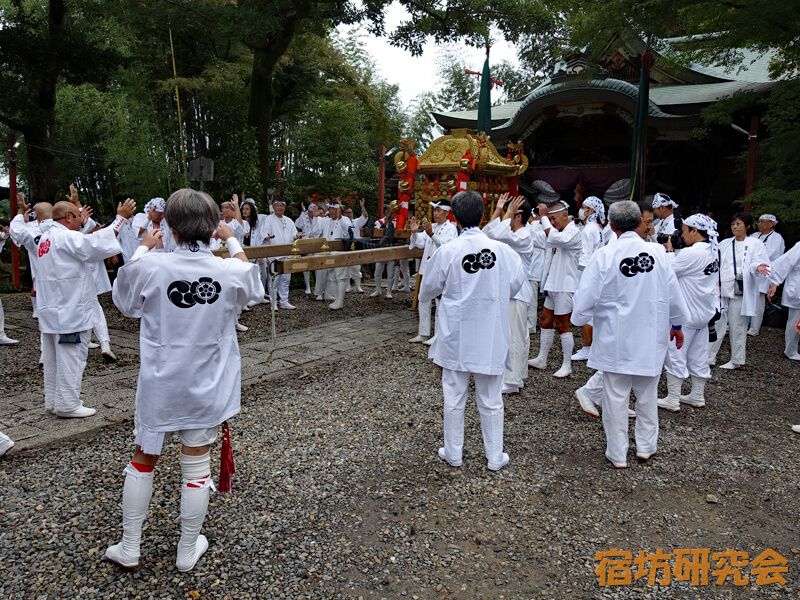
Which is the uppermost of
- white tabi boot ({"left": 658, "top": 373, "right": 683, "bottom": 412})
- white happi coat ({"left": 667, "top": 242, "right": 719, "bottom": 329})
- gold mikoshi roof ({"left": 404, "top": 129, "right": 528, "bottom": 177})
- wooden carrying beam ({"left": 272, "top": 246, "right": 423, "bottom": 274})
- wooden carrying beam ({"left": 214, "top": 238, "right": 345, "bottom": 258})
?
gold mikoshi roof ({"left": 404, "top": 129, "right": 528, "bottom": 177})

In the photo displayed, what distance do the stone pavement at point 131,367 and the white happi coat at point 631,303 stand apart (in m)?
3.37

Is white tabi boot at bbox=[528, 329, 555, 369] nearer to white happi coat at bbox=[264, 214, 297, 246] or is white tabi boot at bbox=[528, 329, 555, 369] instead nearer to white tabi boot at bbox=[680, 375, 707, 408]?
white tabi boot at bbox=[680, 375, 707, 408]

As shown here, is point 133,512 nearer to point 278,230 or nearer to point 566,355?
point 566,355

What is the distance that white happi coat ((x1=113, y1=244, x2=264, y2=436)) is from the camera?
8.03 feet

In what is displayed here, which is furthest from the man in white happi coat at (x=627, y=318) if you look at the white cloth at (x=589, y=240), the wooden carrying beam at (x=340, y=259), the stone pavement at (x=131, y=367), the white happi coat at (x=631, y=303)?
the stone pavement at (x=131, y=367)

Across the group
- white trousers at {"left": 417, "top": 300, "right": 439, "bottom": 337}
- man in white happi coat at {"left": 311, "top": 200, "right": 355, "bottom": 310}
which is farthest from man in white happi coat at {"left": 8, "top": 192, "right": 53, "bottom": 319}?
man in white happi coat at {"left": 311, "top": 200, "right": 355, "bottom": 310}

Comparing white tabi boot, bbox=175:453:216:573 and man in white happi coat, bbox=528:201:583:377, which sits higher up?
man in white happi coat, bbox=528:201:583:377

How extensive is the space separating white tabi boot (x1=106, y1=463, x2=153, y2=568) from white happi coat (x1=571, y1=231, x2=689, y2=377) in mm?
2808

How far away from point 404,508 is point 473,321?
1222 millimetres

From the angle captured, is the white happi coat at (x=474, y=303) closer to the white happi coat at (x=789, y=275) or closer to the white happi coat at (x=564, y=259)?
the white happi coat at (x=564, y=259)

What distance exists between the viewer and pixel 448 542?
9.51 ft

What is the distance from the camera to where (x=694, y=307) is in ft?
16.7

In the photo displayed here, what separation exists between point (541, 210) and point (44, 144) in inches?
432

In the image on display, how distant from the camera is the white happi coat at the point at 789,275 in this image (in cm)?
688
